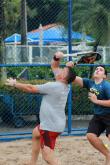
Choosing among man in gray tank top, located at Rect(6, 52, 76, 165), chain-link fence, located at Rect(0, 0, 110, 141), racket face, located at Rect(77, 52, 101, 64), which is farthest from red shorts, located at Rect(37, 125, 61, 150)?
chain-link fence, located at Rect(0, 0, 110, 141)

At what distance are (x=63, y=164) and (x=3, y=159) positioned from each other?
946 millimetres

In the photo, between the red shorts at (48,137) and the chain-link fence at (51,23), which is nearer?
the red shorts at (48,137)

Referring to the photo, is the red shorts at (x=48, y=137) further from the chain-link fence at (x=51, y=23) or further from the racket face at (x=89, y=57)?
the chain-link fence at (x=51, y=23)

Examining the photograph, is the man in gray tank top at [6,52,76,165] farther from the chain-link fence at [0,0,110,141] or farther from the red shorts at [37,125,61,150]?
the chain-link fence at [0,0,110,141]

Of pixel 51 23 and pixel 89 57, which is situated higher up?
pixel 51 23

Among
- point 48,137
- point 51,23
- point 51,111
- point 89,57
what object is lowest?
point 48,137

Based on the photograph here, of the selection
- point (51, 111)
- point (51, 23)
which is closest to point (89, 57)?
point (51, 111)

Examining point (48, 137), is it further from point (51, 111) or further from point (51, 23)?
point (51, 23)

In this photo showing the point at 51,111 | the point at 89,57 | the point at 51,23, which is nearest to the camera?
the point at 51,111

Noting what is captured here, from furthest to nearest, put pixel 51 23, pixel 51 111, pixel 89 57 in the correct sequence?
pixel 51 23 → pixel 89 57 → pixel 51 111

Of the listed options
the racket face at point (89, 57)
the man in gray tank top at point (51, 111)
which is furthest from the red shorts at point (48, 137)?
the racket face at point (89, 57)

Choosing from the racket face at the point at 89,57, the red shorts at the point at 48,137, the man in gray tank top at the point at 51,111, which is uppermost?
the racket face at the point at 89,57

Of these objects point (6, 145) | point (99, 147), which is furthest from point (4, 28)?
point (99, 147)

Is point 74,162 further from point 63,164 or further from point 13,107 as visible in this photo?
point 13,107
